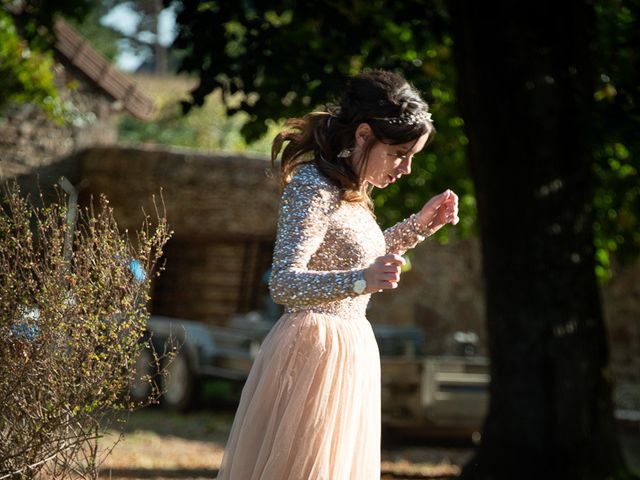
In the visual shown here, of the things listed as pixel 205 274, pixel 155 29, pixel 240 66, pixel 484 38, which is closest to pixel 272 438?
pixel 484 38

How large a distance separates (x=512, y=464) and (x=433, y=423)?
3163 millimetres

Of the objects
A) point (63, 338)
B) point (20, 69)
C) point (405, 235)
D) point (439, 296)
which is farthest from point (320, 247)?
point (439, 296)

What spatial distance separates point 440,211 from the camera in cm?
386

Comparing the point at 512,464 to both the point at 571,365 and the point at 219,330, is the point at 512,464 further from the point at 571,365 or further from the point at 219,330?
the point at 219,330

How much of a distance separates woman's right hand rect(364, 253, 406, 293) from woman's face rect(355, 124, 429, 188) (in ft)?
1.57

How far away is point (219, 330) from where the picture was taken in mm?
12875

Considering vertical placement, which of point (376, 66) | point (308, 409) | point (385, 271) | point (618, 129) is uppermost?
point (376, 66)

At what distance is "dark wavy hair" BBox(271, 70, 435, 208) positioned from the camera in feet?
11.4

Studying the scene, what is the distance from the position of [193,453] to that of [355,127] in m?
6.65

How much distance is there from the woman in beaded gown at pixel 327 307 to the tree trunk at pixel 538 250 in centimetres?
364

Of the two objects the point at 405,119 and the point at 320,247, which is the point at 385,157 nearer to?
the point at 405,119

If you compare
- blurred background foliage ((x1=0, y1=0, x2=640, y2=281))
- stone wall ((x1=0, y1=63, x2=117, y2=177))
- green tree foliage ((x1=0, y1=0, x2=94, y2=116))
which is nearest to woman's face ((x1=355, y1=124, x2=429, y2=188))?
blurred background foliage ((x1=0, y1=0, x2=640, y2=281))

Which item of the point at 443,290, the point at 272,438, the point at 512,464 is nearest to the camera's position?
the point at 272,438

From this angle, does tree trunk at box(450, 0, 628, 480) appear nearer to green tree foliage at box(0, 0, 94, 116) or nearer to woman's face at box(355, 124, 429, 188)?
woman's face at box(355, 124, 429, 188)
